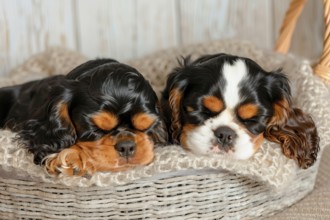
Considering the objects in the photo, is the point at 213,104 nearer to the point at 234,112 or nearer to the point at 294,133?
the point at 234,112

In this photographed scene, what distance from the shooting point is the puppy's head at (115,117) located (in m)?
1.68

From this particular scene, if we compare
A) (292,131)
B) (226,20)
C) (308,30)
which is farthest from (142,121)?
(308,30)

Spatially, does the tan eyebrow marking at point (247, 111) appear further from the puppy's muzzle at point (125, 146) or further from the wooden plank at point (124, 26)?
the wooden plank at point (124, 26)

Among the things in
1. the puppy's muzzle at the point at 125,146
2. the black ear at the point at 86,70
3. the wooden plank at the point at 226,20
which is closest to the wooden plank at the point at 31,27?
the wooden plank at the point at 226,20

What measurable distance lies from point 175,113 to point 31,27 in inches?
50.3

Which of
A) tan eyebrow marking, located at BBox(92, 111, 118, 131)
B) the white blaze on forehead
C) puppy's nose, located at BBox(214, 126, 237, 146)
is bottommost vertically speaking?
puppy's nose, located at BBox(214, 126, 237, 146)

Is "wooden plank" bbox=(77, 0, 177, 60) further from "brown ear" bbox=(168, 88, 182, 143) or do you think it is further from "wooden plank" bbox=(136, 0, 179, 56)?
"brown ear" bbox=(168, 88, 182, 143)

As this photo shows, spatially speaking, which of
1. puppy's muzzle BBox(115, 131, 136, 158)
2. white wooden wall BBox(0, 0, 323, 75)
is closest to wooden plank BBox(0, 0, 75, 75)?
white wooden wall BBox(0, 0, 323, 75)

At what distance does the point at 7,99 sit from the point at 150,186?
83 cm

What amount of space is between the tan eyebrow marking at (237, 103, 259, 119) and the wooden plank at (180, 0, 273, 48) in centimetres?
134

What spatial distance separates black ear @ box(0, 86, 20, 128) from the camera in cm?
223

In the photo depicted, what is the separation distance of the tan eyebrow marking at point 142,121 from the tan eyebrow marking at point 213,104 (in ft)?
0.56

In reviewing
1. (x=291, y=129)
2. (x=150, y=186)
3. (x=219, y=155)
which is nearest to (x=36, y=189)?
(x=150, y=186)

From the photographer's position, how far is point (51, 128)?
5.70 ft
